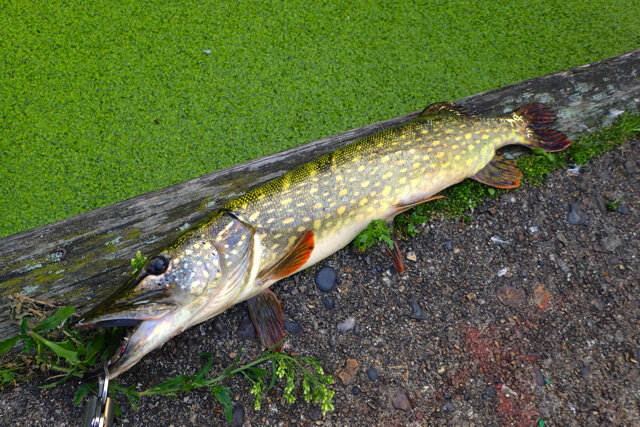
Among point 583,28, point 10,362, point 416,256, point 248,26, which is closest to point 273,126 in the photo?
point 248,26

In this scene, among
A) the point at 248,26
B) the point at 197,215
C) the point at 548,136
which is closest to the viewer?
the point at 197,215

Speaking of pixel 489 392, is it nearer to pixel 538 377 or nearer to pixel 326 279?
pixel 538 377

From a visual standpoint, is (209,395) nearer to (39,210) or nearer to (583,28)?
(39,210)

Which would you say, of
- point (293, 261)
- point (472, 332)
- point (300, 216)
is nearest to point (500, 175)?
point (472, 332)

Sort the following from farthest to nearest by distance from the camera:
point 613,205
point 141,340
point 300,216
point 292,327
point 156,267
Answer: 1. point 613,205
2. point 292,327
3. point 300,216
4. point 156,267
5. point 141,340

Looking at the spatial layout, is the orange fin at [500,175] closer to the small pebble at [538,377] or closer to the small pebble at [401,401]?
the small pebble at [538,377]

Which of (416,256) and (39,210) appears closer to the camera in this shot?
(416,256)

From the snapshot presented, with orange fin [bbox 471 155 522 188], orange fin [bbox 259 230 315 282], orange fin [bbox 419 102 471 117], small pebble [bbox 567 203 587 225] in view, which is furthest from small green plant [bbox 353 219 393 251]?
small pebble [bbox 567 203 587 225]
